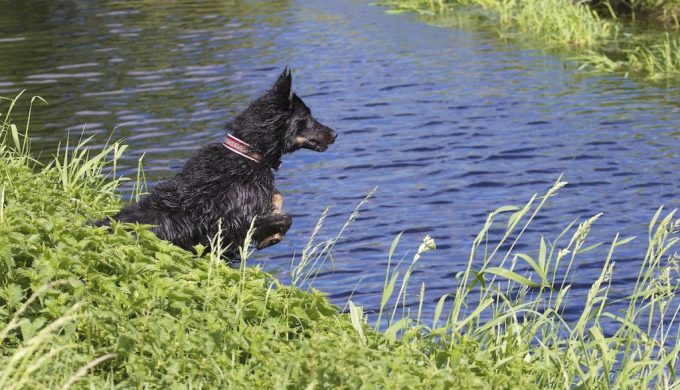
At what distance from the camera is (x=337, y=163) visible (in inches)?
567

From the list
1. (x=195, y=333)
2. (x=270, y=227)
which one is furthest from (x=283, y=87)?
(x=195, y=333)

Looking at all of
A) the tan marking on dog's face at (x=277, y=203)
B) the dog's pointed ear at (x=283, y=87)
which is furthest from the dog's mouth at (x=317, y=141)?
the tan marking on dog's face at (x=277, y=203)

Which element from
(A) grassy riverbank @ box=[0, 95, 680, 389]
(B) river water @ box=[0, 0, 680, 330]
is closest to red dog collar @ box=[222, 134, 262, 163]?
(B) river water @ box=[0, 0, 680, 330]

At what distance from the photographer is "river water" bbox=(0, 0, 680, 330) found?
11.4 m

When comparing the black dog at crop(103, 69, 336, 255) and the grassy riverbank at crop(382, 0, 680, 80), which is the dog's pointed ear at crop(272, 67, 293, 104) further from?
the grassy riverbank at crop(382, 0, 680, 80)

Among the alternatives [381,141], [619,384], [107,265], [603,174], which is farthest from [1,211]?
[381,141]

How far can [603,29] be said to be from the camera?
2033 centimetres

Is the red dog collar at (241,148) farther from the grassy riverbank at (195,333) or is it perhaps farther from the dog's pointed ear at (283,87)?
the grassy riverbank at (195,333)

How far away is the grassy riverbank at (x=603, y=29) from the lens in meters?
18.7

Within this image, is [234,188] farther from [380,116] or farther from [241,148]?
[380,116]

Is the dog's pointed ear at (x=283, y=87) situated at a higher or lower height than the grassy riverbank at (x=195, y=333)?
higher

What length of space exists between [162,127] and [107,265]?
10.5 meters

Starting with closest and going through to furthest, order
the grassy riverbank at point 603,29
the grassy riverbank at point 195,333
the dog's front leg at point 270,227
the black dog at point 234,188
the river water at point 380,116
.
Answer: the grassy riverbank at point 195,333
the black dog at point 234,188
the dog's front leg at point 270,227
the river water at point 380,116
the grassy riverbank at point 603,29

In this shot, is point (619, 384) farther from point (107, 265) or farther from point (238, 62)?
point (238, 62)
